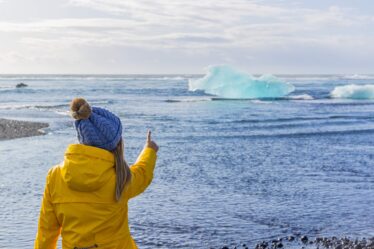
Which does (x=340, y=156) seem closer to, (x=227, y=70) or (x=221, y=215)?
(x=221, y=215)

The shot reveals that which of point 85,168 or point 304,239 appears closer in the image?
point 85,168

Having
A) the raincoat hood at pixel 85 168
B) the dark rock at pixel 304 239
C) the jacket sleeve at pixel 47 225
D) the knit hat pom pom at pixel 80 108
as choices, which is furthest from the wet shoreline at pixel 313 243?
the knit hat pom pom at pixel 80 108

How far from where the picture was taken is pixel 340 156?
18.5 m

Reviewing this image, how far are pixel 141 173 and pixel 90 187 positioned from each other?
32 centimetres

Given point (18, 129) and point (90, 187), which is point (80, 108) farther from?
point (18, 129)

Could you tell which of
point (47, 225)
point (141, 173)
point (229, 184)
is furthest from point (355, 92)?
point (47, 225)

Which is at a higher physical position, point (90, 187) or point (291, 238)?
→ point (90, 187)

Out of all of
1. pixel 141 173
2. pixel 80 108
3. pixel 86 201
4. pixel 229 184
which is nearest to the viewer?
pixel 80 108

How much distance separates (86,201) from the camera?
320 cm

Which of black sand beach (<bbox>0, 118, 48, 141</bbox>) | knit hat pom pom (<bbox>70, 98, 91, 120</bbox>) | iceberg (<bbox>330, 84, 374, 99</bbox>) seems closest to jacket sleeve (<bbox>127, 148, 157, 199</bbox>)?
knit hat pom pom (<bbox>70, 98, 91, 120</bbox>)

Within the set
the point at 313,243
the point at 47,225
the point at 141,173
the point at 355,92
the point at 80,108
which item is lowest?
the point at 313,243

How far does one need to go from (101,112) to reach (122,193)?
1.49 ft

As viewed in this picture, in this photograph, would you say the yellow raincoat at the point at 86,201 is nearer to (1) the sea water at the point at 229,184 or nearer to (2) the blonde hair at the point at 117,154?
(2) the blonde hair at the point at 117,154

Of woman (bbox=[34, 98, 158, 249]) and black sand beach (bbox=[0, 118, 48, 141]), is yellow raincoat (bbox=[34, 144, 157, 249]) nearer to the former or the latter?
woman (bbox=[34, 98, 158, 249])
